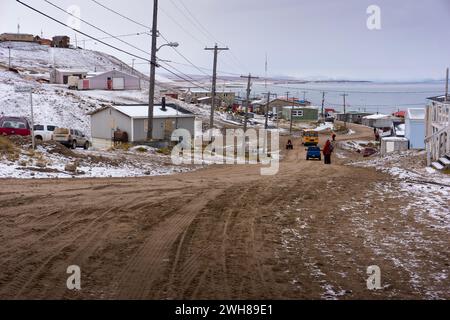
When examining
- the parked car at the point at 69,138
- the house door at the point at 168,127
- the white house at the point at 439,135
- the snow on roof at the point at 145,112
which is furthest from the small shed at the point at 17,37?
the white house at the point at 439,135

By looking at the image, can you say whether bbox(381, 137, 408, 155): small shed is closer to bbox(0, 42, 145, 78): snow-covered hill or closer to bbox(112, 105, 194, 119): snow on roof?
Answer: bbox(112, 105, 194, 119): snow on roof

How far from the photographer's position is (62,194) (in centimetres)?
1391

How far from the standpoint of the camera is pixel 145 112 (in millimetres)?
45125

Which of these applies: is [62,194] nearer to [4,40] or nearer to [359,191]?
[359,191]

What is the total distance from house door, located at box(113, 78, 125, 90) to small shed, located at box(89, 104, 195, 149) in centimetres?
4113

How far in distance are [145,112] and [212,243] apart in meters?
36.5

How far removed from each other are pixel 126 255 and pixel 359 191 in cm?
964

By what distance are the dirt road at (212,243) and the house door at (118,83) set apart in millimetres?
74198

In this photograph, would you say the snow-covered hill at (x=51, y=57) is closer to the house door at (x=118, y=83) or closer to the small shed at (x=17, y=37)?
the small shed at (x=17, y=37)

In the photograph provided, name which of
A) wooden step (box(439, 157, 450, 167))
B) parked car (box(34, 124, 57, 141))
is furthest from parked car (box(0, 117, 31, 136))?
wooden step (box(439, 157, 450, 167))

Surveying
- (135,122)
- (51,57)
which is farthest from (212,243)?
(51,57)

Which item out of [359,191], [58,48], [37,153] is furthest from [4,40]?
[359,191]

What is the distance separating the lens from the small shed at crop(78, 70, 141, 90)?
8218 centimetres

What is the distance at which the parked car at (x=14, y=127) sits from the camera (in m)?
30.8
